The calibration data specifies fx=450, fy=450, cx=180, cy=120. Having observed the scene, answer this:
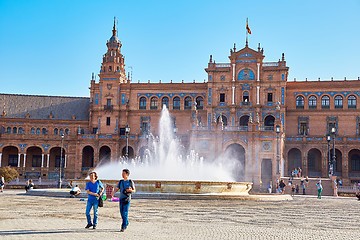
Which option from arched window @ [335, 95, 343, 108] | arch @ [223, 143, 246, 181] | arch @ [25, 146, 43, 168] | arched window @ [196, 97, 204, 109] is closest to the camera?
arch @ [223, 143, 246, 181]

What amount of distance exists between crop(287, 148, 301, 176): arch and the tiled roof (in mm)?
33403

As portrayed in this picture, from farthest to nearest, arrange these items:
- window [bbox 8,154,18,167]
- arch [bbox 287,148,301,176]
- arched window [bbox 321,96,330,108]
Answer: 1. window [bbox 8,154,18,167]
2. arched window [bbox 321,96,330,108]
3. arch [bbox 287,148,301,176]

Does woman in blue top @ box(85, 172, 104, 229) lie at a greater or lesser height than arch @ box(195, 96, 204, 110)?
lesser

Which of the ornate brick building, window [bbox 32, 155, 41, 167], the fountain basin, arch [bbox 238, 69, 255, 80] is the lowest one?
the fountain basin

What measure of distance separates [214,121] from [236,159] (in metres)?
6.01

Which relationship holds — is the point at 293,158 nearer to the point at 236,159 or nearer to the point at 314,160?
the point at 314,160

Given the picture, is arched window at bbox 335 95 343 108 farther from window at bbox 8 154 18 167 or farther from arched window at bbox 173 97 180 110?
window at bbox 8 154 18 167

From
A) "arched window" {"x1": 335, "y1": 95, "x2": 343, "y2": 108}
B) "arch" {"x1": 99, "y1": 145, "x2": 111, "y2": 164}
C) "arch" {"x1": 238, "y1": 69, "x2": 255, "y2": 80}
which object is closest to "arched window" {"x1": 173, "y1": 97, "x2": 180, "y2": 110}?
"arch" {"x1": 238, "y1": 69, "x2": 255, "y2": 80}

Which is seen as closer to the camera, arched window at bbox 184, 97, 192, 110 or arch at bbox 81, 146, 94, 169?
arched window at bbox 184, 97, 192, 110

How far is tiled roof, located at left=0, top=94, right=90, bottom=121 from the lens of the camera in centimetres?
7469

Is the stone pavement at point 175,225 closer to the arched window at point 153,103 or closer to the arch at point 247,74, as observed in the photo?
the arch at point 247,74

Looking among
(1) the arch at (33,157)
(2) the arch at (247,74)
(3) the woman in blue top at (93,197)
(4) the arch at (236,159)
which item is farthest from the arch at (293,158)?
(3) the woman in blue top at (93,197)

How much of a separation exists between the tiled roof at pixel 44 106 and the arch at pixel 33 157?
235 inches

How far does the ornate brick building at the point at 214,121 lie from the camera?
189 ft
